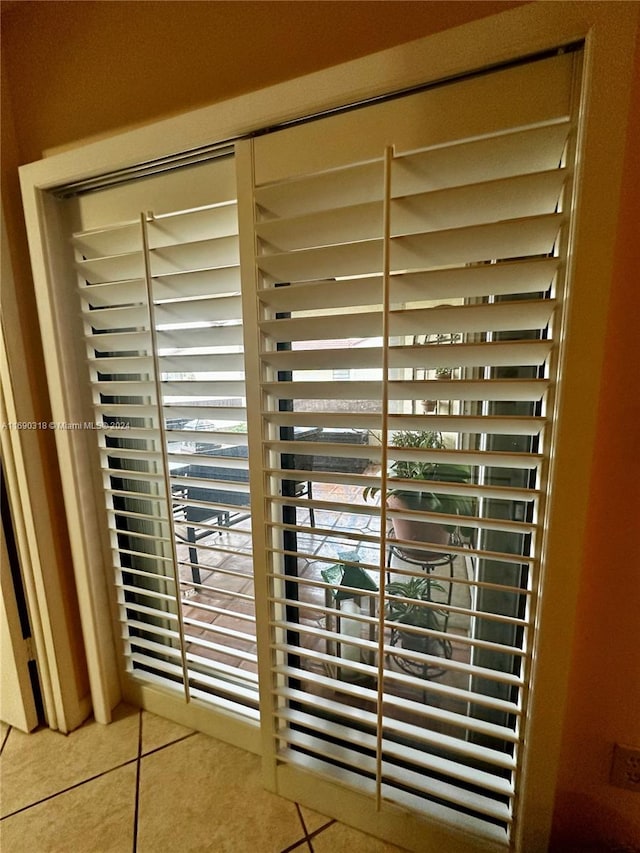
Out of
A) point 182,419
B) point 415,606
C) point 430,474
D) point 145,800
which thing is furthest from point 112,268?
point 145,800

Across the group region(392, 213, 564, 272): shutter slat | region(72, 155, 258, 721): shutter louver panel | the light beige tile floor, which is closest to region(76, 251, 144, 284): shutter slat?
region(72, 155, 258, 721): shutter louver panel

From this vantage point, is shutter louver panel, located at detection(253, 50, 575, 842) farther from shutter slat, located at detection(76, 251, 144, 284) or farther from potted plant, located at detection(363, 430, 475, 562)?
shutter slat, located at detection(76, 251, 144, 284)

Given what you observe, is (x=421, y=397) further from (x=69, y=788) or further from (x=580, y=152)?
(x=69, y=788)

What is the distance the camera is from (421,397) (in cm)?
68

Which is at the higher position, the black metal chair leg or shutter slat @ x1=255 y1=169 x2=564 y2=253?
shutter slat @ x1=255 y1=169 x2=564 y2=253

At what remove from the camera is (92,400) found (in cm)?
104

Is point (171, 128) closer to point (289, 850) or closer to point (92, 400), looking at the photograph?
point (92, 400)

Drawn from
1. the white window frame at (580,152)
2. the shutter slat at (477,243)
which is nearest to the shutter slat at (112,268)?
the white window frame at (580,152)

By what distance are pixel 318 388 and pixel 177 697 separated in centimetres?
107

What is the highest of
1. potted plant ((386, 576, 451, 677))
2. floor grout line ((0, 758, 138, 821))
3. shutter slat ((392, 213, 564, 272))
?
shutter slat ((392, 213, 564, 272))

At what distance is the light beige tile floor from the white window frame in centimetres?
36

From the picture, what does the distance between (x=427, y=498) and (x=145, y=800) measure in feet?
3.45

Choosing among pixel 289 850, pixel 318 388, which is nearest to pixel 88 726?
pixel 289 850

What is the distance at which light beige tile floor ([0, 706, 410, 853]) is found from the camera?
812mm
